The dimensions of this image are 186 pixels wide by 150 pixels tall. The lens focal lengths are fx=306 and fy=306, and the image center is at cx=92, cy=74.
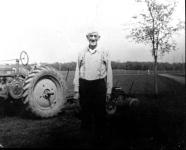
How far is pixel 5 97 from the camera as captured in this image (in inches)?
297

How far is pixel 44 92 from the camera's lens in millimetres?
7375

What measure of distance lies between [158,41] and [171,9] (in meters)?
1.40

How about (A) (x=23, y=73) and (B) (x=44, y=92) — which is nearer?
(B) (x=44, y=92)

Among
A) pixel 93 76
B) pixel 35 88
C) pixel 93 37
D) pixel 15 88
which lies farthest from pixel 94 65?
pixel 15 88

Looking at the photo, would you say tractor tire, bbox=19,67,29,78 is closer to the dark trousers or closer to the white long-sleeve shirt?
the dark trousers

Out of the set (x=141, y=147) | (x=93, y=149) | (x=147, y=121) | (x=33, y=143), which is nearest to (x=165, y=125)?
(x=147, y=121)

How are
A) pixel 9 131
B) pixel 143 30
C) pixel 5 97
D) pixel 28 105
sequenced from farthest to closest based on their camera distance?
pixel 143 30
pixel 5 97
pixel 28 105
pixel 9 131

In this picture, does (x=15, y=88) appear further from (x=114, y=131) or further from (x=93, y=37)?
(x=93, y=37)

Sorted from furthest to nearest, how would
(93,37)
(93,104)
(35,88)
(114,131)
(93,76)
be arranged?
1. (35,88)
2. (114,131)
3. (93,104)
4. (93,76)
5. (93,37)

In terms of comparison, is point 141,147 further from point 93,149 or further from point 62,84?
point 62,84

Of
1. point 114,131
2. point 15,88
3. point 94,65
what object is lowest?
point 114,131

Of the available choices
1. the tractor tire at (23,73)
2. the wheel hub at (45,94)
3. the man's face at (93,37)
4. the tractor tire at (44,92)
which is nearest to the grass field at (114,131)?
the tractor tire at (44,92)

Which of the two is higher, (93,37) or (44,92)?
(93,37)

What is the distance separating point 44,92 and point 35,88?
267mm
